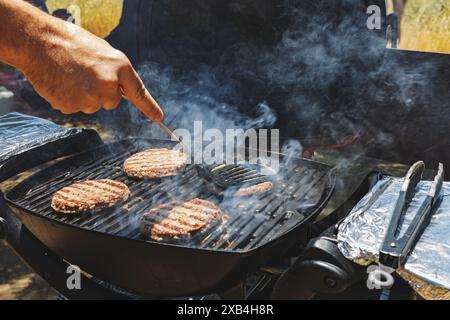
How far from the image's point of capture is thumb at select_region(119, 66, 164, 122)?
2.11 m

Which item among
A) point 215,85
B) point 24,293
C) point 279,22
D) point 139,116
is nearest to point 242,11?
point 279,22

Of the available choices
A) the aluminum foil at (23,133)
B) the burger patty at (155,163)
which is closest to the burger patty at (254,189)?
the burger patty at (155,163)

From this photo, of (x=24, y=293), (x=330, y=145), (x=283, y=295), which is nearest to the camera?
(x=283, y=295)

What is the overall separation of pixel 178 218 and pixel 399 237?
1.15 metres

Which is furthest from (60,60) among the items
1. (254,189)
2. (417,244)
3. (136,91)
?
(417,244)

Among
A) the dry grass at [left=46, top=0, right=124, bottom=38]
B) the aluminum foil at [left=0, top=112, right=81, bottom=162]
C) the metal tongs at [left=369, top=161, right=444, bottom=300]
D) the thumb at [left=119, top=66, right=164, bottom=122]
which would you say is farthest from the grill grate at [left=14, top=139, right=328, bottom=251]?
the dry grass at [left=46, top=0, right=124, bottom=38]

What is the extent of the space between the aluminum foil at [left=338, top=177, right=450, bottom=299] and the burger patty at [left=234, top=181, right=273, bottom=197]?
2.09 feet

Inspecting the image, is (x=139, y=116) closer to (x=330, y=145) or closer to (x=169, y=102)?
(x=169, y=102)

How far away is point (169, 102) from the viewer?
16.3 feet

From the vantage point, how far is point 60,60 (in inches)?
78.9

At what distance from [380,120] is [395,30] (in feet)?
3.39

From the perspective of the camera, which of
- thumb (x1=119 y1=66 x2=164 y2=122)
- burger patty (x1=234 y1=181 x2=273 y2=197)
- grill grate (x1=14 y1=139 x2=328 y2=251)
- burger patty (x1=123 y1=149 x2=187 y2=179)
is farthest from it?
burger patty (x1=123 y1=149 x2=187 y2=179)

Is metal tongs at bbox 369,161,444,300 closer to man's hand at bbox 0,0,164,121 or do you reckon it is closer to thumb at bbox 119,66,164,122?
thumb at bbox 119,66,164,122

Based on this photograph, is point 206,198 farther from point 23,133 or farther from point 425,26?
point 425,26
